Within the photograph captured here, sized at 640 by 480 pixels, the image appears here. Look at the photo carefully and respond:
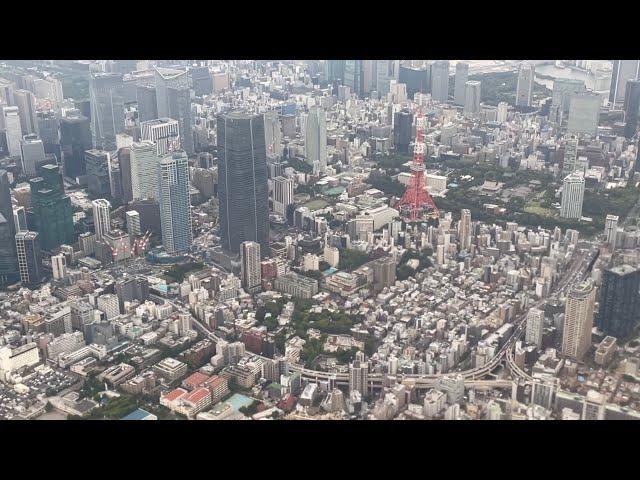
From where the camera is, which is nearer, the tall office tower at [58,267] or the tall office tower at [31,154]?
the tall office tower at [58,267]

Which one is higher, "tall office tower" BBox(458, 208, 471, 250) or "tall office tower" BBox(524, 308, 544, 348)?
"tall office tower" BBox(458, 208, 471, 250)

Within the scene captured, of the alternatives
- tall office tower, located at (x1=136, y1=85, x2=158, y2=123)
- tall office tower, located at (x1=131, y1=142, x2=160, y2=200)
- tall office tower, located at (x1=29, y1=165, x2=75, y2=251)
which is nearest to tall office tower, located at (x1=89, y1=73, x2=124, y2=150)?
tall office tower, located at (x1=136, y1=85, x2=158, y2=123)

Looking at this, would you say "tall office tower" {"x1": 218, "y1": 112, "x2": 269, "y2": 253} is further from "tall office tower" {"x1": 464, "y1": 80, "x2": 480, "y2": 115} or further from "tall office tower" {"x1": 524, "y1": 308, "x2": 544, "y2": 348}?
"tall office tower" {"x1": 464, "y1": 80, "x2": 480, "y2": 115}

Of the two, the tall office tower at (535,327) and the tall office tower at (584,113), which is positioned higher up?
the tall office tower at (584,113)

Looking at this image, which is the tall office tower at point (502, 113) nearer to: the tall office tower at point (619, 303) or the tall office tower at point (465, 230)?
the tall office tower at point (465, 230)

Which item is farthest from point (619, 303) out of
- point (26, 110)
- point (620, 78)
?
point (26, 110)

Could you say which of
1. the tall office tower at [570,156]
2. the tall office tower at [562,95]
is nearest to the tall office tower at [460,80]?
the tall office tower at [562,95]

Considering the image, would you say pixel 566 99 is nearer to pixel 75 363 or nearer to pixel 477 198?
pixel 477 198
